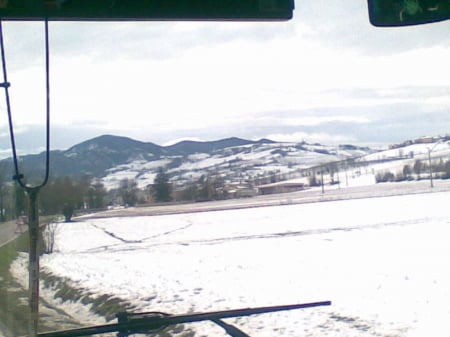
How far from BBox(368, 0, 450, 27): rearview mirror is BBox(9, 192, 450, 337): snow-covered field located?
2.67 metres

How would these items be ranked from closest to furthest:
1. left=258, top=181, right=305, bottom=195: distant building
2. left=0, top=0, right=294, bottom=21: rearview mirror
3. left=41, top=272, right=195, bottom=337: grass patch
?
left=0, top=0, right=294, bottom=21: rearview mirror → left=41, top=272, right=195, bottom=337: grass patch → left=258, top=181, right=305, bottom=195: distant building

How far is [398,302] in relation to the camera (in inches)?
339

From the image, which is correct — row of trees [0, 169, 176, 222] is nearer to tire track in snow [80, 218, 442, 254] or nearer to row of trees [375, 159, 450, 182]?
row of trees [375, 159, 450, 182]

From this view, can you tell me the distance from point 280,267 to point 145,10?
10.4 metres

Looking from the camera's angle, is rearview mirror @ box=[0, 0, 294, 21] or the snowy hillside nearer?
rearview mirror @ box=[0, 0, 294, 21]

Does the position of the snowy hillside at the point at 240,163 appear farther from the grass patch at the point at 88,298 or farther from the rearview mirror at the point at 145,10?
the rearview mirror at the point at 145,10

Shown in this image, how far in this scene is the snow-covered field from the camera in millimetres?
7164

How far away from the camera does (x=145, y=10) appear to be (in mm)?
2492

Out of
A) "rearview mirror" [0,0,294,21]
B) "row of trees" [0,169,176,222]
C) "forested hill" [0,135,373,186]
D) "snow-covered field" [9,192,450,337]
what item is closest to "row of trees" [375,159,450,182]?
"forested hill" [0,135,373,186]

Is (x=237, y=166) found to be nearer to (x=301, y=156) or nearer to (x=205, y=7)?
(x=301, y=156)

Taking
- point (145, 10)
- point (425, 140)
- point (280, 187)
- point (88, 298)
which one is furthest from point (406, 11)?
point (88, 298)

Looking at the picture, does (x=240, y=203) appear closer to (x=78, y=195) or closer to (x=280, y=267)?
(x=280, y=267)

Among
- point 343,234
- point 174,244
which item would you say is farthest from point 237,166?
point 343,234

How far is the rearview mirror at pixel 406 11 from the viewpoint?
2785mm
